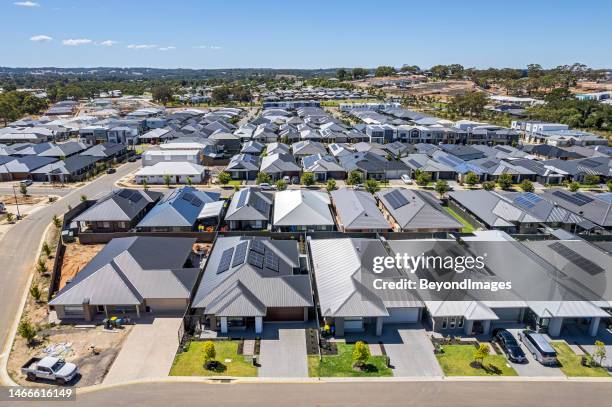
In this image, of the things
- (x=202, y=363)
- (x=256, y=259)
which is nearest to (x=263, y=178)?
(x=256, y=259)

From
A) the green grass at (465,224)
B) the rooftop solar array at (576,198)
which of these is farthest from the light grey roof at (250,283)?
the rooftop solar array at (576,198)

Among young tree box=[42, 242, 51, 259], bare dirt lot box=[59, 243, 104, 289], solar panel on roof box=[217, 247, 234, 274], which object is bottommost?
bare dirt lot box=[59, 243, 104, 289]

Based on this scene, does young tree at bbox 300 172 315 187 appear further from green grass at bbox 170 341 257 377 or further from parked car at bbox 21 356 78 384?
parked car at bbox 21 356 78 384

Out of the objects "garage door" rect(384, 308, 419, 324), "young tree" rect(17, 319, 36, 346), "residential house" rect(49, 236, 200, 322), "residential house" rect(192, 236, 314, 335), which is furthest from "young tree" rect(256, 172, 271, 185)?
"young tree" rect(17, 319, 36, 346)

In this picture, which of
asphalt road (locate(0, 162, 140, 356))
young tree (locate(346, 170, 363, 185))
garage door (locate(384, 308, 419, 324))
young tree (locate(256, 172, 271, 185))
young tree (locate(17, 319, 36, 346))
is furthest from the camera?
young tree (locate(346, 170, 363, 185))

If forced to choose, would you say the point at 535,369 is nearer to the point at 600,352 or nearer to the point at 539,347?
the point at 539,347
